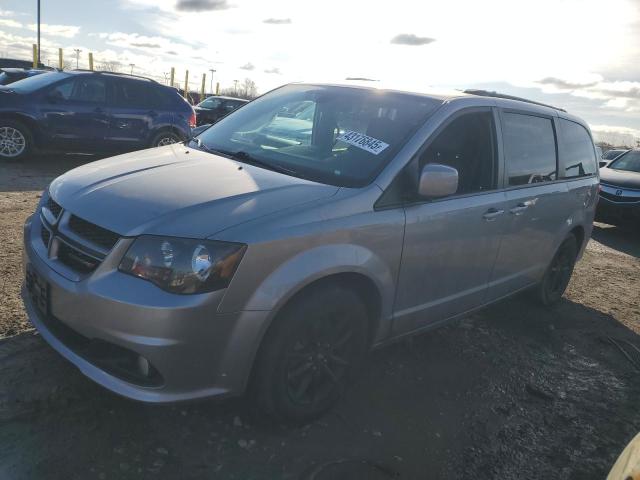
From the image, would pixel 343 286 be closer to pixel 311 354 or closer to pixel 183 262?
pixel 311 354

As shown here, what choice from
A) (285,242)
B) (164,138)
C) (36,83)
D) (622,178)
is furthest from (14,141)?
(622,178)

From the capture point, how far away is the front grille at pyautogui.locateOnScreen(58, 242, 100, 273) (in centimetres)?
242

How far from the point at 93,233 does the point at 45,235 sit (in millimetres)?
508

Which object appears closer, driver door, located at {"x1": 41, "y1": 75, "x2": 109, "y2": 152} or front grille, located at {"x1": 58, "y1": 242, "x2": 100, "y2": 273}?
front grille, located at {"x1": 58, "y1": 242, "x2": 100, "y2": 273}

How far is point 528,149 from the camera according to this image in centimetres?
416

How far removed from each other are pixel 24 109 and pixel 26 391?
769cm

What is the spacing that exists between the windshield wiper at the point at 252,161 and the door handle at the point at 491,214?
137cm

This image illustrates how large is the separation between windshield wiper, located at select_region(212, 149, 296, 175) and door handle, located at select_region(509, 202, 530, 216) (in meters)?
1.74

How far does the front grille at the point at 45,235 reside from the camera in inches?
108

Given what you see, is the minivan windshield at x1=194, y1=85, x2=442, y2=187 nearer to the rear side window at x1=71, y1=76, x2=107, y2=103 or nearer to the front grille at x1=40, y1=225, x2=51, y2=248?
the front grille at x1=40, y1=225, x2=51, y2=248

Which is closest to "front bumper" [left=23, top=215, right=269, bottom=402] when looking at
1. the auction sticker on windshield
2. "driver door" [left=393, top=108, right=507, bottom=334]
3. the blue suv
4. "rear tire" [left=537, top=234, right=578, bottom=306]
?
"driver door" [left=393, top=108, right=507, bottom=334]

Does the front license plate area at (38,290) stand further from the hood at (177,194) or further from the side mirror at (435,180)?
the side mirror at (435,180)

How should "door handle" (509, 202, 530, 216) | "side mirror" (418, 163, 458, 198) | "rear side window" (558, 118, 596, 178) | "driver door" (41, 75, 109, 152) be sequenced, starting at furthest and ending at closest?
1. "driver door" (41, 75, 109, 152)
2. "rear side window" (558, 118, 596, 178)
3. "door handle" (509, 202, 530, 216)
4. "side mirror" (418, 163, 458, 198)

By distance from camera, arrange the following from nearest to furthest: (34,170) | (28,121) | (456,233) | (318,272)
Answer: (318,272) → (456,233) → (34,170) → (28,121)
